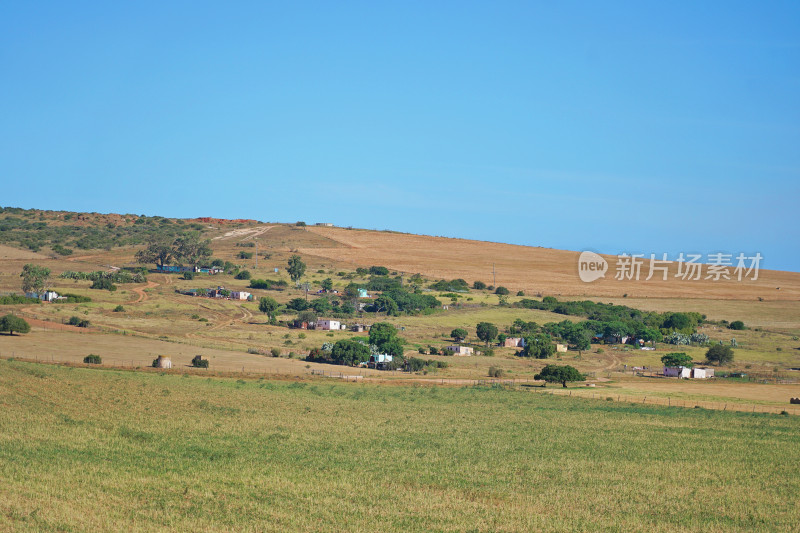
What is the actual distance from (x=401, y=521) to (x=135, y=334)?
68.5 m

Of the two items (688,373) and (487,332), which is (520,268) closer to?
(487,332)

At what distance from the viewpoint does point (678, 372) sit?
83812 mm

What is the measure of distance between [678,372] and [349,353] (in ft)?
115

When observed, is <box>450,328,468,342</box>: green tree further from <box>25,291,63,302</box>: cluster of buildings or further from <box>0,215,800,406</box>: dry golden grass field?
<box>25,291,63,302</box>: cluster of buildings

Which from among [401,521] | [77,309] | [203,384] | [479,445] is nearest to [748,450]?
[479,445]

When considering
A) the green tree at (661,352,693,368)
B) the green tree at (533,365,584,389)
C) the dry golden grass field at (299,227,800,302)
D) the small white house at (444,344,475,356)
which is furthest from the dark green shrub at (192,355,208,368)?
the dry golden grass field at (299,227,800,302)

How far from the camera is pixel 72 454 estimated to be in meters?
29.9

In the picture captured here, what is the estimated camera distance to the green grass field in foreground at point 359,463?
78.4 feet

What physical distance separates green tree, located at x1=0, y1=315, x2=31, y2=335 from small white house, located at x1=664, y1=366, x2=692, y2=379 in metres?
66.6

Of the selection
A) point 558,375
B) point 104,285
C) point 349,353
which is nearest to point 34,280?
point 104,285

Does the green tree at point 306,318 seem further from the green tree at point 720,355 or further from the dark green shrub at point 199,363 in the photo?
the green tree at point 720,355

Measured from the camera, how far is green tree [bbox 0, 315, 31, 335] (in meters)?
77.1

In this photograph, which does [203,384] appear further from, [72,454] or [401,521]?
[401,521]

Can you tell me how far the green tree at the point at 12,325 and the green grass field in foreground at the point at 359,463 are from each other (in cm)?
2664
